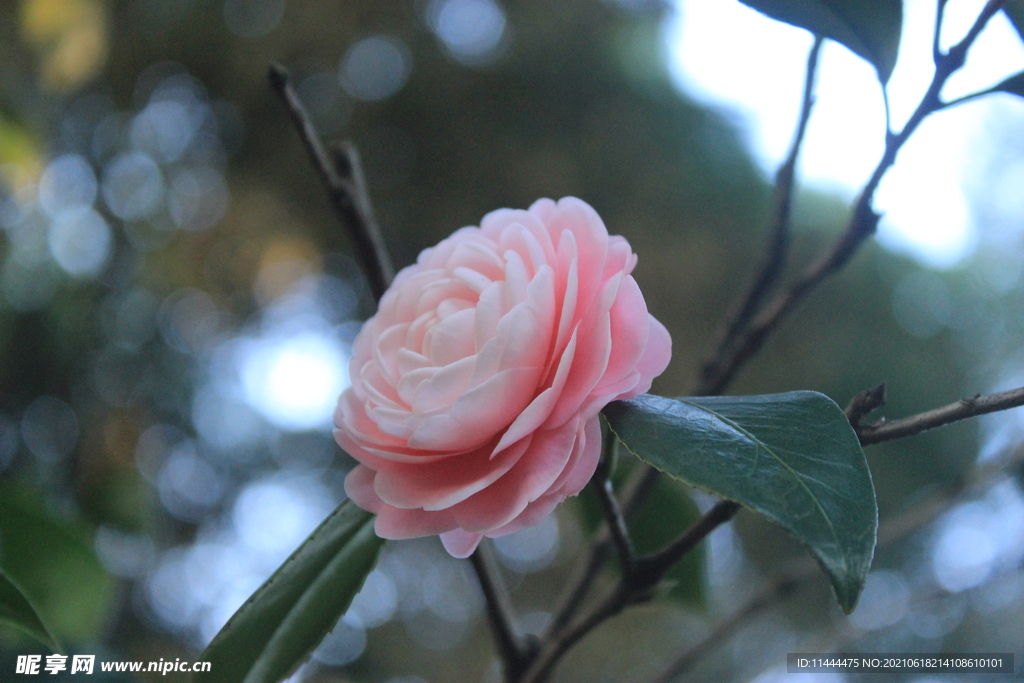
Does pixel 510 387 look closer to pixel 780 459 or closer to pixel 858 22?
pixel 780 459

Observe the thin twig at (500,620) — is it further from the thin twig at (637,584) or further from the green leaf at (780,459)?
the green leaf at (780,459)

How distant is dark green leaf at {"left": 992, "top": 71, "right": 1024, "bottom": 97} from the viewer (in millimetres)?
252

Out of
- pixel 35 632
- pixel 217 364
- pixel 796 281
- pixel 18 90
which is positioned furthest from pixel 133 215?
pixel 796 281

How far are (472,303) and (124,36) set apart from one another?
1664mm

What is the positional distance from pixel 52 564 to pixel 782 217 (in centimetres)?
51

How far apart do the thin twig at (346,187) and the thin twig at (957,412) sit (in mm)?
254

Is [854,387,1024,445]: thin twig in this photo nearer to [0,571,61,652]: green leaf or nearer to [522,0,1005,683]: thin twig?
[522,0,1005,683]: thin twig

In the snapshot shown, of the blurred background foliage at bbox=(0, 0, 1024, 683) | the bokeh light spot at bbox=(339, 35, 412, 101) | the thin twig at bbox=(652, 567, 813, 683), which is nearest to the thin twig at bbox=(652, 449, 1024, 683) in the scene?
the thin twig at bbox=(652, 567, 813, 683)

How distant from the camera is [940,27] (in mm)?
236

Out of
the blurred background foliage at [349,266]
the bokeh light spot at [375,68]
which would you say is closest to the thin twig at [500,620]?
the blurred background foliage at [349,266]

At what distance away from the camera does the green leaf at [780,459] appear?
0.15m

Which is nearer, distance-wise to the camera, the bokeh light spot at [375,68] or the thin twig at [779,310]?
the thin twig at [779,310]

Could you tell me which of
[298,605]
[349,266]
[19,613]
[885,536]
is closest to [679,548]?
[298,605]

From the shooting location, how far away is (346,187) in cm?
34
